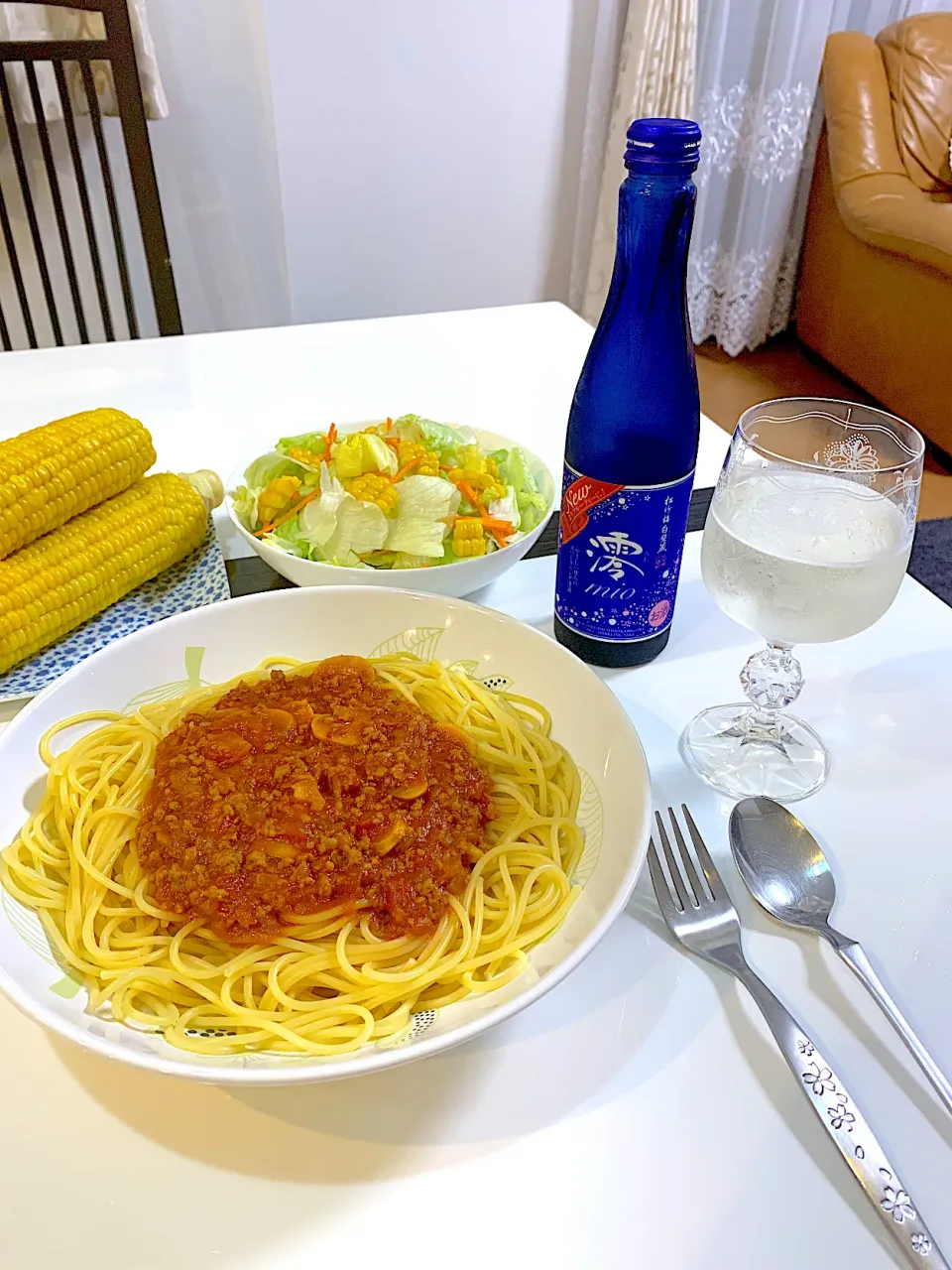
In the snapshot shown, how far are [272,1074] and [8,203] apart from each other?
11.5 ft

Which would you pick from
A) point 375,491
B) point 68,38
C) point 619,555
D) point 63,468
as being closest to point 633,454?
point 619,555

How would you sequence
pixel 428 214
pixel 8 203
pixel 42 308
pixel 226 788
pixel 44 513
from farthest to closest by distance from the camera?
pixel 428 214 < pixel 42 308 < pixel 8 203 < pixel 44 513 < pixel 226 788

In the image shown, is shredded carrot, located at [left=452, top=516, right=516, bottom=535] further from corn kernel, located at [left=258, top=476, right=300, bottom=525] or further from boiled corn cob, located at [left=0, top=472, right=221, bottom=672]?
boiled corn cob, located at [left=0, top=472, right=221, bottom=672]

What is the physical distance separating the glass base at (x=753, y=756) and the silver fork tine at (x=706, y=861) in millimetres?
89

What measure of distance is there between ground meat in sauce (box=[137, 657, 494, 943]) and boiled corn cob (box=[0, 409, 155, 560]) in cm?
40

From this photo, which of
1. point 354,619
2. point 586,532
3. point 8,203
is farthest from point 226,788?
point 8,203

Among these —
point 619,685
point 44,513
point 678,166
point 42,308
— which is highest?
point 678,166

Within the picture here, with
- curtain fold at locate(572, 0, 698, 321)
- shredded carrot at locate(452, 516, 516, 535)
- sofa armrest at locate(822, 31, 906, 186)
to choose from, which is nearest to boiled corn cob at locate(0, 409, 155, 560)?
shredded carrot at locate(452, 516, 516, 535)

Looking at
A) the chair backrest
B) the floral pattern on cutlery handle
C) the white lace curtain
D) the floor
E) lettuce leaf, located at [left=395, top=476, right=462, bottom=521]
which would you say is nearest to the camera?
the floral pattern on cutlery handle

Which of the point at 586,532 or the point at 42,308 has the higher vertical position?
the point at 586,532

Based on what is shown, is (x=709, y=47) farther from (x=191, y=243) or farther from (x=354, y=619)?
(x=354, y=619)

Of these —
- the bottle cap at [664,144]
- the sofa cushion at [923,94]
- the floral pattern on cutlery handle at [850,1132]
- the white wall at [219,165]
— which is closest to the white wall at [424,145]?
the white wall at [219,165]

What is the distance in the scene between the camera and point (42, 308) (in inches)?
138

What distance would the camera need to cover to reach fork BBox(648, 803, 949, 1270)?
1.99ft
